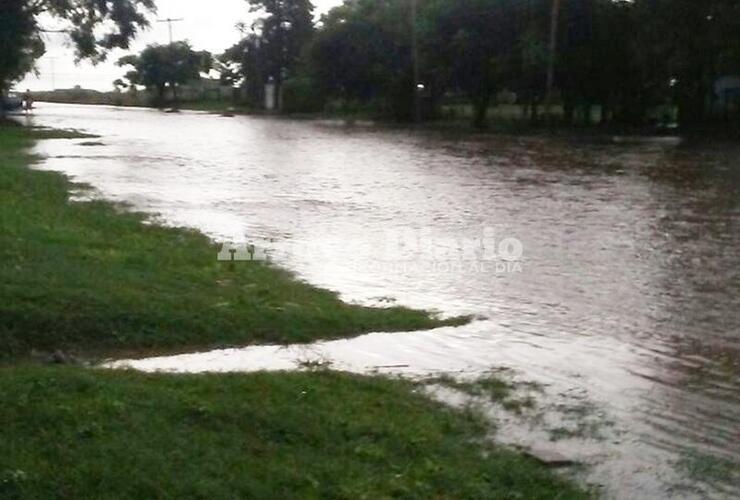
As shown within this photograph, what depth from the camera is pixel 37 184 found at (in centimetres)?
1997

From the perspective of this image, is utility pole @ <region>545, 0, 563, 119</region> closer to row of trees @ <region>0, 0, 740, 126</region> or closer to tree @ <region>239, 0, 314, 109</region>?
row of trees @ <region>0, 0, 740, 126</region>

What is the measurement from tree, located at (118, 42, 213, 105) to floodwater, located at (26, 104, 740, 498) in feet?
237

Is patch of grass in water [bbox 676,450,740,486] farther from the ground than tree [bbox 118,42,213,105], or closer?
closer

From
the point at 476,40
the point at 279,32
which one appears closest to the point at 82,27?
the point at 476,40

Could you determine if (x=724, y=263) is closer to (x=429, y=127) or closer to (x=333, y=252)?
(x=333, y=252)

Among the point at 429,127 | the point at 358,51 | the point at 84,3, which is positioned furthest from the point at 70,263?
the point at 358,51

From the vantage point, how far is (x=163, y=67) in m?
103

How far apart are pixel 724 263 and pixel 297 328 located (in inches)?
251

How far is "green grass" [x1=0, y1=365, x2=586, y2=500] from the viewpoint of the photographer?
17.1ft

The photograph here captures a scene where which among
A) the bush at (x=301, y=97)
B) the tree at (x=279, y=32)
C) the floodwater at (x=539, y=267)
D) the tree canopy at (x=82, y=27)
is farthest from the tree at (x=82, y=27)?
the tree at (x=279, y=32)

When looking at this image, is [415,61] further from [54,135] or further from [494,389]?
[494,389]

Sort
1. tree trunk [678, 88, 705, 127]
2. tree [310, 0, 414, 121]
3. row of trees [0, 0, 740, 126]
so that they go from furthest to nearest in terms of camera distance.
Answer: tree [310, 0, 414, 121] < tree trunk [678, 88, 705, 127] < row of trees [0, 0, 740, 126]

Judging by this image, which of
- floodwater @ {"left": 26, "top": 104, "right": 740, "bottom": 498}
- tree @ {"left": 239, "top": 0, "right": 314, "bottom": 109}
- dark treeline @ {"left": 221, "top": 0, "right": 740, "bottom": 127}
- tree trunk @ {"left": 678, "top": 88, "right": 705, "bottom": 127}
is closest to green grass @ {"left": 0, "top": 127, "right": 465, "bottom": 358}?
floodwater @ {"left": 26, "top": 104, "right": 740, "bottom": 498}

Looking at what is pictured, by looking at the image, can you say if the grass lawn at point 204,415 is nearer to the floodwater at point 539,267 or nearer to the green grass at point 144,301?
the green grass at point 144,301
